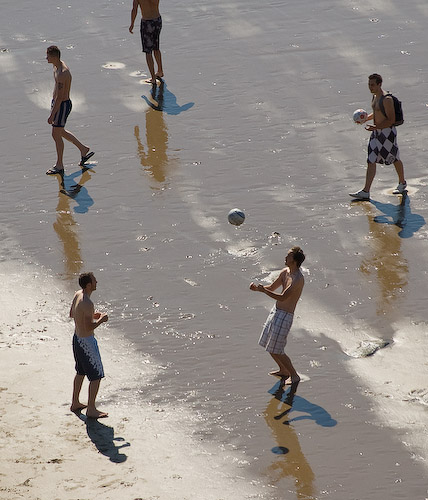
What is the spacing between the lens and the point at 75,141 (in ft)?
50.0

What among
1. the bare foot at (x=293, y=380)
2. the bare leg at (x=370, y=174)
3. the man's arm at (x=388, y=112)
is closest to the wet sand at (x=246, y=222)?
the bare foot at (x=293, y=380)

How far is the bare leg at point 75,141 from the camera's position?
15.1 m

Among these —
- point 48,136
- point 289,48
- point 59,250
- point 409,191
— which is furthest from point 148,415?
point 289,48

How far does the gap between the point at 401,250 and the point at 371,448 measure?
413 centimetres

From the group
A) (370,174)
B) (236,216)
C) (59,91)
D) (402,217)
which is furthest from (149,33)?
(402,217)

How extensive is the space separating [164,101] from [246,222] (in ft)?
15.7

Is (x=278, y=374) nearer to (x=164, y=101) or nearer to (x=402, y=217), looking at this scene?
(x=402, y=217)

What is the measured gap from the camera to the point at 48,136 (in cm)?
1656

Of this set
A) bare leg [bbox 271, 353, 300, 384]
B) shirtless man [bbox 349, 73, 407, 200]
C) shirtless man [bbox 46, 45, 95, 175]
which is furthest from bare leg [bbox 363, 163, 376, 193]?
bare leg [bbox 271, 353, 300, 384]

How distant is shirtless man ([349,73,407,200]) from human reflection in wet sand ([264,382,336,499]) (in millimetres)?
4697

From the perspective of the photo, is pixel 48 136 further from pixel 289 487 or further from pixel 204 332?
pixel 289 487

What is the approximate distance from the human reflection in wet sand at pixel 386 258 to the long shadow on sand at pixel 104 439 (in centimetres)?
362

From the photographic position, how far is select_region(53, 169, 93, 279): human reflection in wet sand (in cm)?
1290

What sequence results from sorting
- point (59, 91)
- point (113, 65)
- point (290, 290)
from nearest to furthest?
1. point (290, 290)
2. point (59, 91)
3. point (113, 65)
